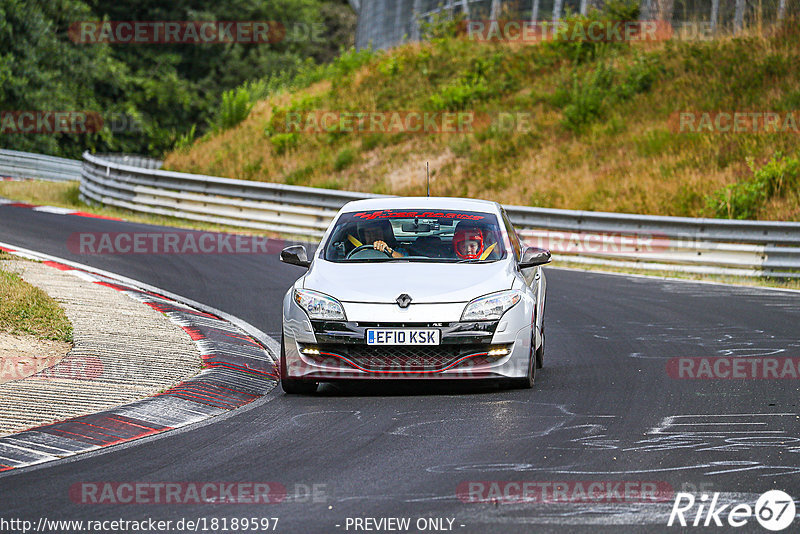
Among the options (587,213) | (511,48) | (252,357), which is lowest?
(252,357)

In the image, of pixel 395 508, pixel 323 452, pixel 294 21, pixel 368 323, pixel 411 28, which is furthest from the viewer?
pixel 294 21

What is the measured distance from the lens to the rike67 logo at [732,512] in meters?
5.44

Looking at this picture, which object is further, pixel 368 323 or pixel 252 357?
pixel 252 357

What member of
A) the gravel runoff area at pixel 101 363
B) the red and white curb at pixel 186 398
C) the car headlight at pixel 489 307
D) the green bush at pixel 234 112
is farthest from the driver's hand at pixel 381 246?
the green bush at pixel 234 112

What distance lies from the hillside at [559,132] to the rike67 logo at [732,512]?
16.5m

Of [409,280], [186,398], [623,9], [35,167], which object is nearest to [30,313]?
[186,398]

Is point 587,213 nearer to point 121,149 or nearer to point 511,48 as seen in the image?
point 511,48

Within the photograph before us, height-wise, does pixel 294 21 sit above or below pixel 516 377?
above

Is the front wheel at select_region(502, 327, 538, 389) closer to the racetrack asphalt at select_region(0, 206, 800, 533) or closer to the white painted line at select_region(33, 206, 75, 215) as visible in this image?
the racetrack asphalt at select_region(0, 206, 800, 533)

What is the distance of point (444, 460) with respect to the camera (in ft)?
22.2

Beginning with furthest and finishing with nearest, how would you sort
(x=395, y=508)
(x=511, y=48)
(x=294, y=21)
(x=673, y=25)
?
(x=294, y=21)
(x=511, y=48)
(x=673, y=25)
(x=395, y=508)

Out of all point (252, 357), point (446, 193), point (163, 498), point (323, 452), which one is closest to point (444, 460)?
point (323, 452)

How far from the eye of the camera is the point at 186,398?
8.62 meters

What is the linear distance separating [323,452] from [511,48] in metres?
29.1
